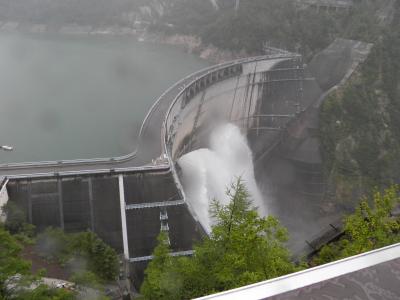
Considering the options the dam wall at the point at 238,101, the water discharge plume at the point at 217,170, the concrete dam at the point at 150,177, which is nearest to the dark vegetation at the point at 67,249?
the concrete dam at the point at 150,177

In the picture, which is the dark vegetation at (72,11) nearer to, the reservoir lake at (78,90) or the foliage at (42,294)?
the reservoir lake at (78,90)

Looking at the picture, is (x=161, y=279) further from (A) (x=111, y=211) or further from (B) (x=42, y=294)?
(A) (x=111, y=211)

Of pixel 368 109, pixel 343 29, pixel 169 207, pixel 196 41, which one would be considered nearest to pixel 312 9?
pixel 343 29

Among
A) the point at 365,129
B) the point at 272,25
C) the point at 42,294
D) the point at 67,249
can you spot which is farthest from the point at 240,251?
the point at 272,25

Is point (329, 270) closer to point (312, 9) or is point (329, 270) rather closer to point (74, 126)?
point (74, 126)

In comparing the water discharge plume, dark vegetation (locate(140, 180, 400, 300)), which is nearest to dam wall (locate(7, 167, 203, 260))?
the water discharge plume

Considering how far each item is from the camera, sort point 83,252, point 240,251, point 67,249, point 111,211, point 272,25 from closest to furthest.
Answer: point 240,251, point 83,252, point 67,249, point 111,211, point 272,25
